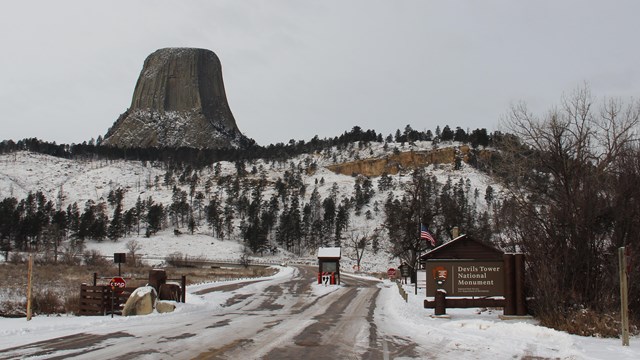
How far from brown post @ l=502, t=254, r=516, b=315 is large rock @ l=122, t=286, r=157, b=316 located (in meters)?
11.4

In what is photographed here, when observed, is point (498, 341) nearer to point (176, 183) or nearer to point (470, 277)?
point (470, 277)

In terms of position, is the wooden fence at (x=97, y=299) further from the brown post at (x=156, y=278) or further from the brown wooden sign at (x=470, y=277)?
the brown wooden sign at (x=470, y=277)

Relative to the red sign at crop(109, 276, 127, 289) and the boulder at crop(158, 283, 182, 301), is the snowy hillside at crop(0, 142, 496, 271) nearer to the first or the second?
the boulder at crop(158, 283, 182, 301)

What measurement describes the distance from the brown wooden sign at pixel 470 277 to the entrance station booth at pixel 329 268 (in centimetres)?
2338

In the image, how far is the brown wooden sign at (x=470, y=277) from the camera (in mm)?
17328

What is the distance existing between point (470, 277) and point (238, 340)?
27.0ft

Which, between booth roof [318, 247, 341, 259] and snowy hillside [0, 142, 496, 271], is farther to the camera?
snowy hillside [0, 142, 496, 271]

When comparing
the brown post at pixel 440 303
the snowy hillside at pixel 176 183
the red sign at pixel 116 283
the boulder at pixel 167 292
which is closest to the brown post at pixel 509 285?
the brown post at pixel 440 303

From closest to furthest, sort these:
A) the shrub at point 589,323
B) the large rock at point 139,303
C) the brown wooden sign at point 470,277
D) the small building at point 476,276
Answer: the shrub at point 589,323 → the small building at point 476,276 → the brown wooden sign at point 470,277 → the large rock at point 139,303

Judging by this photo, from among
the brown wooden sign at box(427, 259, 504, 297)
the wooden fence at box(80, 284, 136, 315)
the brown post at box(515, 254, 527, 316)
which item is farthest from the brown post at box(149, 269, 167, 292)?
the brown post at box(515, 254, 527, 316)

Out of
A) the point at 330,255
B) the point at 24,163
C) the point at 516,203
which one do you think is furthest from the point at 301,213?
the point at 516,203

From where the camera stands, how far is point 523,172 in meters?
19.1

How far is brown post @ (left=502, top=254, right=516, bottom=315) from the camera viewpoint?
16.3 metres

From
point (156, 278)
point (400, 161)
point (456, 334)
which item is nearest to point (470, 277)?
point (456, 334)
